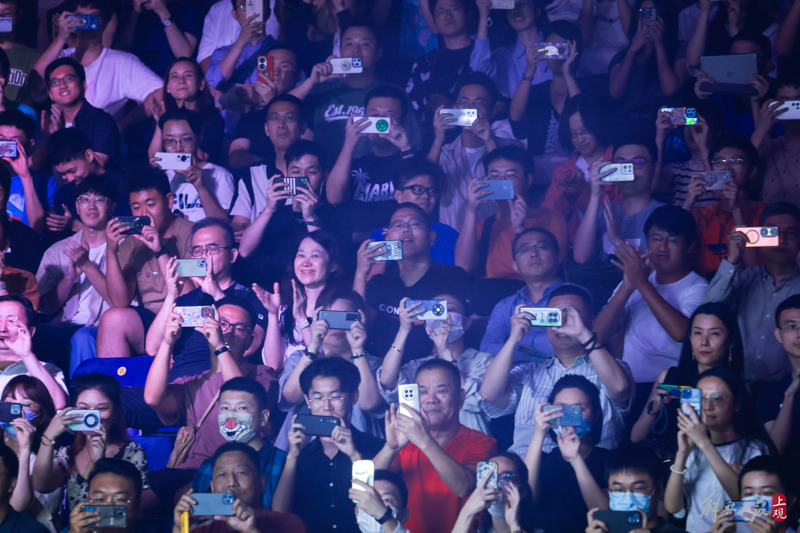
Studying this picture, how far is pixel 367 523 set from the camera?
367 cm

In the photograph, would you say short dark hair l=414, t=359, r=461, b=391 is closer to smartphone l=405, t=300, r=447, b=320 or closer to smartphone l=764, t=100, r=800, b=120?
smartphone l=405, t=300, r=447, b=320

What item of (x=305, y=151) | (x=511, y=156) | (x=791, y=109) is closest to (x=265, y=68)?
(x=305, y=151)

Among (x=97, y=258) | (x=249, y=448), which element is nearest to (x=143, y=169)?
(x=97, y=258)

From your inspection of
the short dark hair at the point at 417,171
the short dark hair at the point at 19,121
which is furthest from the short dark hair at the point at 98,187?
the short dark hair at the point at 417,171

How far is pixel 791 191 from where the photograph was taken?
425 cm

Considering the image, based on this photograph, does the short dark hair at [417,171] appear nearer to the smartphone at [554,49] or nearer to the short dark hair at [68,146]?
the smartphone at [554,49]

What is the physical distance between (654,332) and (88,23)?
320 centimetres

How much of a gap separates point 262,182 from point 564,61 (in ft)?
5.12

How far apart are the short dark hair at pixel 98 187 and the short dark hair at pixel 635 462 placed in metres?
2.53

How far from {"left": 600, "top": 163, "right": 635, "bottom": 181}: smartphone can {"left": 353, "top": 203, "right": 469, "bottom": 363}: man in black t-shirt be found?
0.75 m

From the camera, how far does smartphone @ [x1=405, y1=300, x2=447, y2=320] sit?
13.0ft

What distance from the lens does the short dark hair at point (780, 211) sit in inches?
156

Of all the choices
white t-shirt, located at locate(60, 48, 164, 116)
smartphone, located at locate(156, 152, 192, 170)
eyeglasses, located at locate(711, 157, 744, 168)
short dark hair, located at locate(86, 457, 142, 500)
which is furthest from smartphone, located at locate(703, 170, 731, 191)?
white t-shirt, located at locate(60, 48, 164, 116)

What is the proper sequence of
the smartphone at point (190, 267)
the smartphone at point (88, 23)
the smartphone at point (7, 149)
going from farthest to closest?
the smartphone at point (88, 23) → the smartphone at point (7, 149) → the smartphone at point (190, 267)
